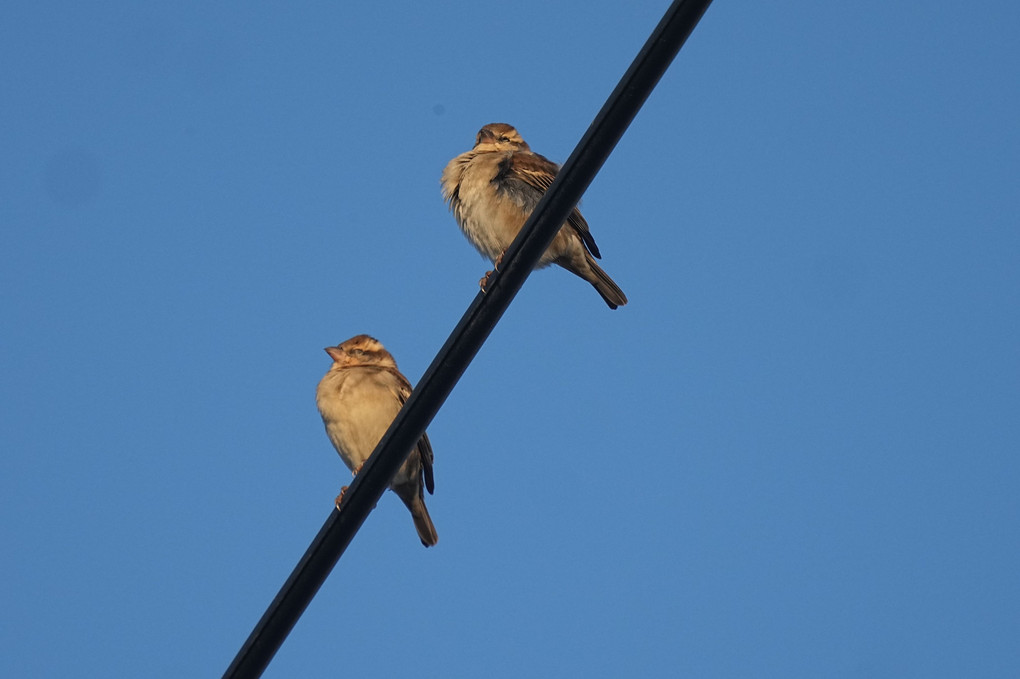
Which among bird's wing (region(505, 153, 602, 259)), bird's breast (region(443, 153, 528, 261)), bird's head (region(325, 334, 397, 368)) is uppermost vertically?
bird's wing (region(505, 153, 602, 259))

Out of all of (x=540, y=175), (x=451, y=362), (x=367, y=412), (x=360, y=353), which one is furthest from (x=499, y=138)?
(x=451, y=362)

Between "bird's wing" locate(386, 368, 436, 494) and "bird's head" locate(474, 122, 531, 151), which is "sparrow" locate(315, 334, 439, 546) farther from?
"bird's head" locate(474, 122, 531, 151)

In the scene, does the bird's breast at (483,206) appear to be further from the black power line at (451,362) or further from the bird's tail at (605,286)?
the black power line at (451,362)

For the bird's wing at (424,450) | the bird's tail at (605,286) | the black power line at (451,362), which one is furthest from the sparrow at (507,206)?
the black power line at (451,362)

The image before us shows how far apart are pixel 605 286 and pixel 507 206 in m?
1.04

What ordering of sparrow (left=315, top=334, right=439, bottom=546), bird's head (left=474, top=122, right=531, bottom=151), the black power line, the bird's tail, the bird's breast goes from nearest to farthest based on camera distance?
the black power line
the bird's breast
sparrow (left=315, top=334, right=439, bottom=546)
the bird's tail
bird's head (left=474, top=122, right=531, bottom=151)

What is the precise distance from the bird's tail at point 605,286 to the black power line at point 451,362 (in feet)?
14.7

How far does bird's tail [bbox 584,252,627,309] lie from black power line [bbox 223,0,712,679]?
4471mm

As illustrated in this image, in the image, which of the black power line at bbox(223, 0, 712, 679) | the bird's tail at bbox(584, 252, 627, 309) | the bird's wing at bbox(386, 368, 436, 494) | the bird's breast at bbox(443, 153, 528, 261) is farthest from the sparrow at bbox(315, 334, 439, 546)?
the black power line at bbox(223, 0, 712, 679)

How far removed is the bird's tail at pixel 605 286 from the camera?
8.36 m

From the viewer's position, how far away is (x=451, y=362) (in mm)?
3758

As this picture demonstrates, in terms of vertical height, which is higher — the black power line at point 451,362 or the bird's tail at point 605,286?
the bird's tail at point 605,286

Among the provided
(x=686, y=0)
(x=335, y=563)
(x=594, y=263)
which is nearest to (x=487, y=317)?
(x=335, y=563)

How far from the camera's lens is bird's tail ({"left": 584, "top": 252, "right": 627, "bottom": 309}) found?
8.36 meters
